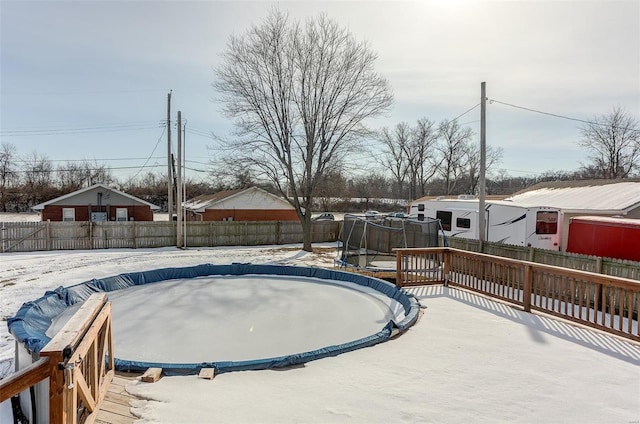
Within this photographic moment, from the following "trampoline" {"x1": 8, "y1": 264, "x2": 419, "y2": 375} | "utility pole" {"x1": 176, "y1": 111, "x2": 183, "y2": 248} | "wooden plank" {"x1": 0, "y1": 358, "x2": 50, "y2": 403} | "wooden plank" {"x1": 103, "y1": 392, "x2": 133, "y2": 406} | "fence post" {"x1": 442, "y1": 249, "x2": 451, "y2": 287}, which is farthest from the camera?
"utility pole" {"x1": 176, "y1": 111, "x2": 183, "y2": 248}

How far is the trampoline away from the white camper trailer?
5896 mm

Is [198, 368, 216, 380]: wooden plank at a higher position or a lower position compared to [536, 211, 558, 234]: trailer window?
lower

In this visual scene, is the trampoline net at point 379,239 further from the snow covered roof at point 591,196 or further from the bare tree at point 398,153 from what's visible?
the bare tree at point 398,153

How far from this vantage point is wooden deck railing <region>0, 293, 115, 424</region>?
173cm

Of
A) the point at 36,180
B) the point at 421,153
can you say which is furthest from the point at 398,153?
the point at 36,180

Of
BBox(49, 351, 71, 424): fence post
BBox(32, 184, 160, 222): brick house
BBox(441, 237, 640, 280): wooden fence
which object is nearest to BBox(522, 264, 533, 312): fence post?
BBox(441, 237, 640, 280): wooden fence

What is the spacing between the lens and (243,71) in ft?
47.7

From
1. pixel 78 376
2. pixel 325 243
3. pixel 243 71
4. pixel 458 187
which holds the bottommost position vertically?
pixel 325 243

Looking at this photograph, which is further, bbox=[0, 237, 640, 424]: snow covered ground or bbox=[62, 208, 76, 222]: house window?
bbox=[62, 208, 76, 222]: house window

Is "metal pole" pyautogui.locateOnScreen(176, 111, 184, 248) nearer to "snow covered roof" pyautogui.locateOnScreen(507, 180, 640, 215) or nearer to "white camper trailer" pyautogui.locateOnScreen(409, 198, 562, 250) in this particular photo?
"white camper trailer" pyautogui.locateOnScreen(409, 198, 562, 250)

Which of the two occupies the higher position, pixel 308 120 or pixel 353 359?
pixel 308 120

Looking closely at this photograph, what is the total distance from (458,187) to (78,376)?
1462 inches

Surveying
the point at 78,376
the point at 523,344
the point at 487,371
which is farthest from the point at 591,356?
the point at 78,376

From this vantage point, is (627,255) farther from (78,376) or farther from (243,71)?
(243,71)
